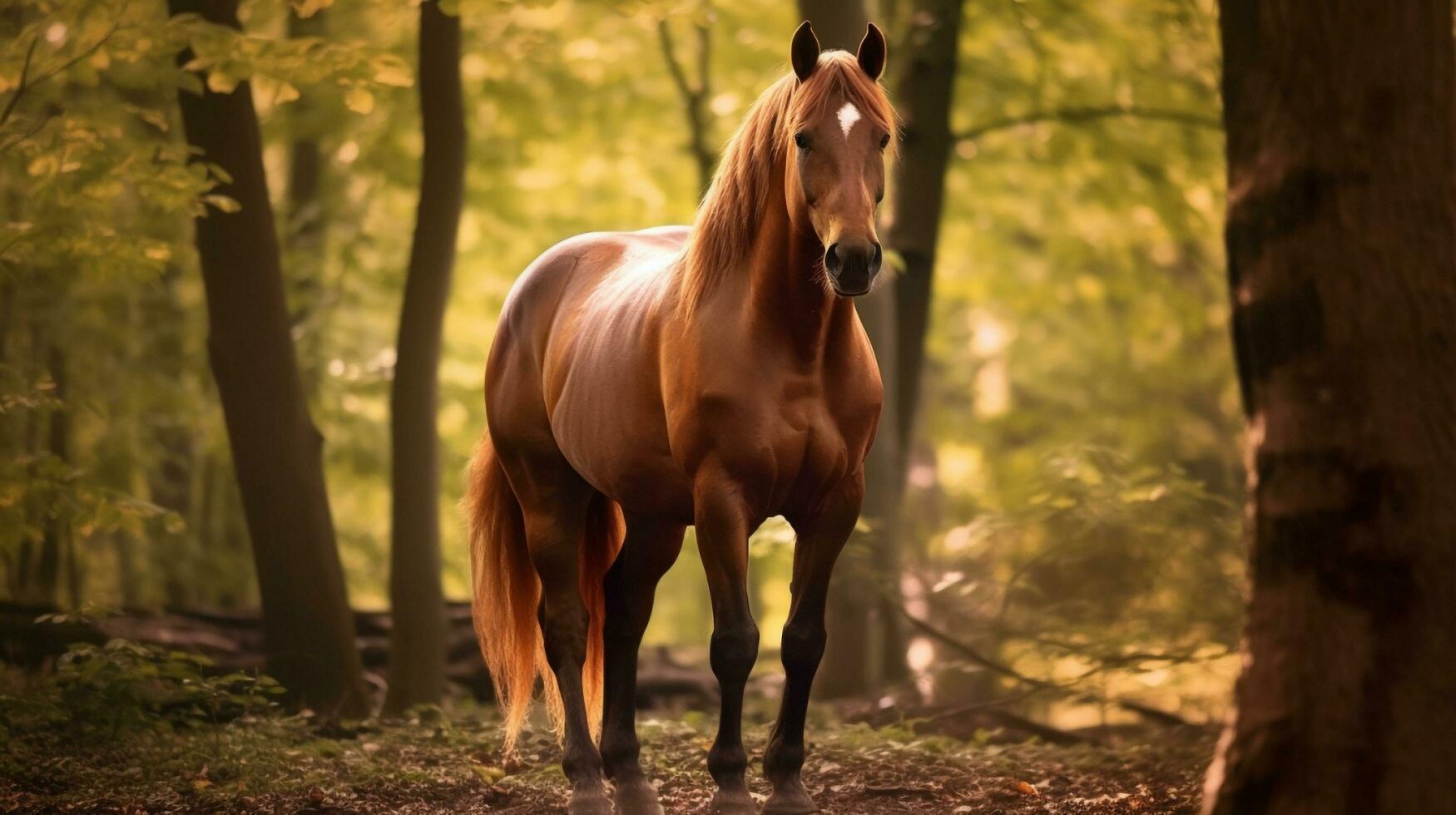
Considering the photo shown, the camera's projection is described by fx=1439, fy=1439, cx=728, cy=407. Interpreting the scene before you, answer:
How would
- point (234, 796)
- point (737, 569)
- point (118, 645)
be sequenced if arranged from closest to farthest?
point (737, 569) < point (234, 796) < point (118, 645)

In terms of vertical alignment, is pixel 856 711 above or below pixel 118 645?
below

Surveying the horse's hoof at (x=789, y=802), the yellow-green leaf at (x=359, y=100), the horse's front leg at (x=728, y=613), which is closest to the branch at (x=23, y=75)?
the yellow-green leaf at (x=359, y=100)

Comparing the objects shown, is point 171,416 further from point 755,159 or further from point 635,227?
point 755,159

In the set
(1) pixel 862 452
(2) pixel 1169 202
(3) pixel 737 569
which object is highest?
(2) pixel 1169 202

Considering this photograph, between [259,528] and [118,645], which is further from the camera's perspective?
[259,528]

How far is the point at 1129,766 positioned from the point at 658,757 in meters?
2.22

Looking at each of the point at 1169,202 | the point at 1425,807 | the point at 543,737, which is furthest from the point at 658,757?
the point at 1169,202

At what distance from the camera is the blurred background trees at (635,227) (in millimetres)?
7980

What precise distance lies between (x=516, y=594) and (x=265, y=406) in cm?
263

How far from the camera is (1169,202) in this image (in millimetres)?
12188

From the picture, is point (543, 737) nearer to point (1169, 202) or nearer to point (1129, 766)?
point (1129, 766)

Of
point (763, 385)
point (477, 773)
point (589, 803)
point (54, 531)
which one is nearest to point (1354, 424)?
point (763, 385)

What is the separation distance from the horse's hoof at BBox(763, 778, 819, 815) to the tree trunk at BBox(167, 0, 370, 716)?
3.97 meters

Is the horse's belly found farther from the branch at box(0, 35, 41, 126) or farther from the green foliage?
the branch at box(0, 35, 41, 126)
